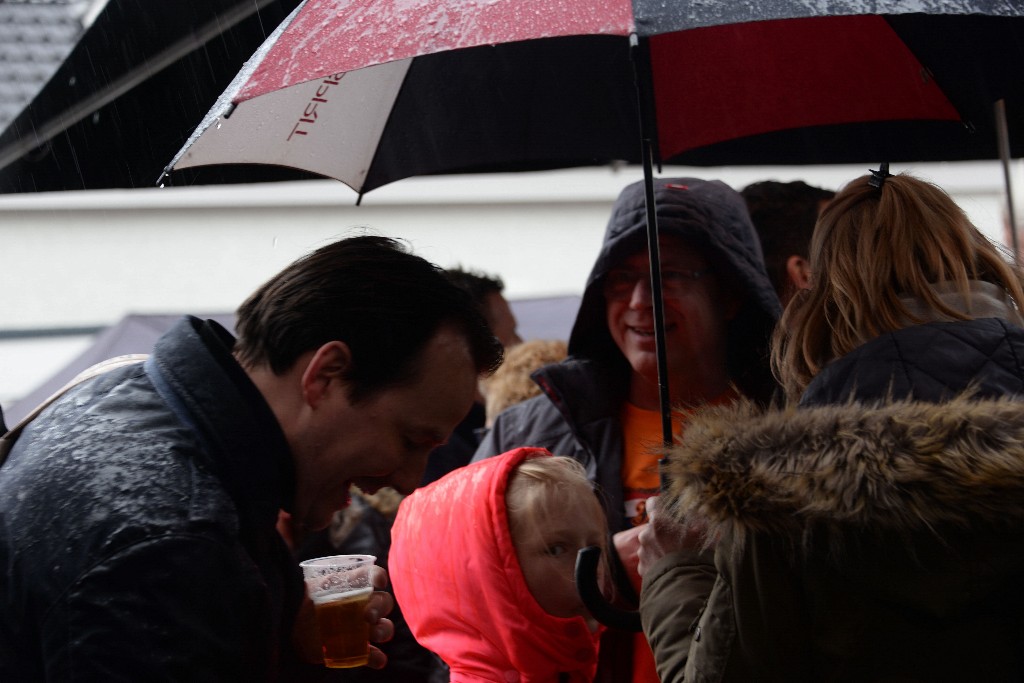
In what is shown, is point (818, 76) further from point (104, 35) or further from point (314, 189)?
point (314, 189)

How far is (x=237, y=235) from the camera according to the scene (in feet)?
37.2

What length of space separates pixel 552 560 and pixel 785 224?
1753 millimetres

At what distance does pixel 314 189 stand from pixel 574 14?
949 cm

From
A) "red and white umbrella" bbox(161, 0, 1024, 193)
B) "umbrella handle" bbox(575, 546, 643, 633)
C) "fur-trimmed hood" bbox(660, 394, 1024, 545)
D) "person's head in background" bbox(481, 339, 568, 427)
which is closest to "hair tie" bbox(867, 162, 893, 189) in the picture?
"red and white umbrella" bbox(161, 0, 1024, 193)

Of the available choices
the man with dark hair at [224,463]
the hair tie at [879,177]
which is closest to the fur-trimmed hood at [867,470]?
the man with dark hair at [224,463]

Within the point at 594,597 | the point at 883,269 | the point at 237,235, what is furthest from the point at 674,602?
the point at 237,235

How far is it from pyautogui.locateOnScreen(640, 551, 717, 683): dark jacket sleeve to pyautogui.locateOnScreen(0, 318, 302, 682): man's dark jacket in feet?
2.11

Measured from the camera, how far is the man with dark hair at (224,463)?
4.90ft

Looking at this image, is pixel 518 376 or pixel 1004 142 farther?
pixel 518 376

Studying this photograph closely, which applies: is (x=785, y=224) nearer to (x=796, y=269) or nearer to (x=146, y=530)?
(x=796, y=269)

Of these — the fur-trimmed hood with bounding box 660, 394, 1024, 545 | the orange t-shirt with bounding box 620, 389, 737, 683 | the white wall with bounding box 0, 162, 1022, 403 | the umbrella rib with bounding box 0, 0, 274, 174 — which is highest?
the umbrella rib with bounding box 0, 0, 274, 174

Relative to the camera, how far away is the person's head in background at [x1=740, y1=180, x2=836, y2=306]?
368 centimetres

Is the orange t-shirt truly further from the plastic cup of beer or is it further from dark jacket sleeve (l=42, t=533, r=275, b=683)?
dark jacket sleeve (l=42, t=533, r=275, b=683)

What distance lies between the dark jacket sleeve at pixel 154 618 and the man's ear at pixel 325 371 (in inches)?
15.4
